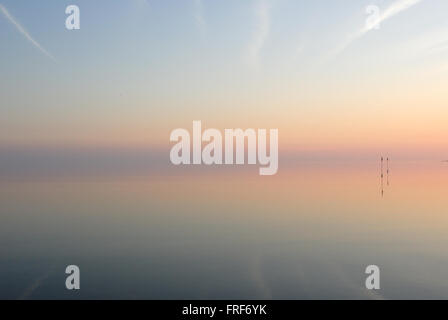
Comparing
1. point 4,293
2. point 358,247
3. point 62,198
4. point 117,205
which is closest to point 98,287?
point 4,293

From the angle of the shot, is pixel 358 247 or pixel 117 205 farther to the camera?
pixel 117 205

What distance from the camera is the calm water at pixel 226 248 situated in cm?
2203

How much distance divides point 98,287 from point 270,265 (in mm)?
9165

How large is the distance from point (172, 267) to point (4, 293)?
321 inches

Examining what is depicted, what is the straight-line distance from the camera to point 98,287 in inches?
860

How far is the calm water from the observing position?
22031mm

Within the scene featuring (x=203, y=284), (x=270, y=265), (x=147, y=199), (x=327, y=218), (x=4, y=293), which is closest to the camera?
(x=4, y=293)

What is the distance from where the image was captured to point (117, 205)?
49.4 meters

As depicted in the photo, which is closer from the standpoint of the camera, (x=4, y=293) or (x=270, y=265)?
(x=4, y=293)

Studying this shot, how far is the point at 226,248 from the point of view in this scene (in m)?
29.5

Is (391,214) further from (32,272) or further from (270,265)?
(32,272)
